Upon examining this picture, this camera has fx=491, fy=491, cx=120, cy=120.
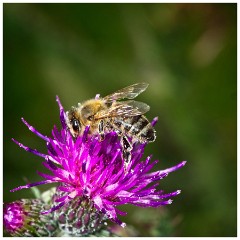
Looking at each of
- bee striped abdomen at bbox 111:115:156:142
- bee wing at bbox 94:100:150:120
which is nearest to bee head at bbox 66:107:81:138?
bee wing at bbox 94:100:150:120

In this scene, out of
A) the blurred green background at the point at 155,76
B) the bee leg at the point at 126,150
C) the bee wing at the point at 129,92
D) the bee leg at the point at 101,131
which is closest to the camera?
the bee leg at the point at 126,150

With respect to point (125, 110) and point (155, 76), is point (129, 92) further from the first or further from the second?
point (155, 76)

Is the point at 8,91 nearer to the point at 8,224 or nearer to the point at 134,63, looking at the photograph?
the point at 134,63

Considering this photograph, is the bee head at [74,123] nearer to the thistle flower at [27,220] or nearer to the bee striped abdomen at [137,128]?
the bee striped abdomen at [137,128]

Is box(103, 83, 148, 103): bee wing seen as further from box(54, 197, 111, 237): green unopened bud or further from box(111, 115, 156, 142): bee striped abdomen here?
box(54, 197, 111, 237): green unopened bud

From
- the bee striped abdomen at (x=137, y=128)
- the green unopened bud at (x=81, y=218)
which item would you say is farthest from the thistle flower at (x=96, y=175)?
the bee striped abdomen at (x=137, y=128)

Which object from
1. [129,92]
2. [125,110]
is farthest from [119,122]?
[129,92]
